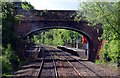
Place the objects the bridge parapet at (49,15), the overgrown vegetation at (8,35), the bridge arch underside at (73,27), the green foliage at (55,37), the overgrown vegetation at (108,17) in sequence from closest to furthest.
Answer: the overgrown vegetation at (8,35) < the overgrown vegetation at (108,17) < the bridge parapet at (49,15) < the bridge arch underside at (73,27) < the green foliage at (55,37)

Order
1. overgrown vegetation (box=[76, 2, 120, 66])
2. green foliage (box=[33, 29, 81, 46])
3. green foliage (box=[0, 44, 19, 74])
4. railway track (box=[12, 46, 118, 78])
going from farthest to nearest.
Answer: green foliage (box=[33, 29, 81, 46]), overgrown vegetation (box=[76, 2, 120, 66]), green foliage (box=[0, 44, 19, 74]), railway track (box=[12, 46, 118, 78])

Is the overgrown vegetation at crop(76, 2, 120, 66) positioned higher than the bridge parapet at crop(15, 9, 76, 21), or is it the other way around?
the bridge parapet at crop(15, 9, 76, 21)

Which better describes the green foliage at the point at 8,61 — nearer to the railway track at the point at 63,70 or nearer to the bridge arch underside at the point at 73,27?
the railway track at the point at 63,70

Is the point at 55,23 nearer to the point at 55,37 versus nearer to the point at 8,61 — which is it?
the point at 8,61

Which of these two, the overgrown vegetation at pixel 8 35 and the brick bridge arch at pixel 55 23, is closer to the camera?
the overgrown vegetation at pixel 8 35

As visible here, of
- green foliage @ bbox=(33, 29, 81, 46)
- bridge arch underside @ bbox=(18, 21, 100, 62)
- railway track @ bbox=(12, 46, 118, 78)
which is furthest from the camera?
green foliage @ bbox=(33, 29, 81, 46)

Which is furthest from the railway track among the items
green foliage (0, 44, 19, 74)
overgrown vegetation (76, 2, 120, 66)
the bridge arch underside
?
the bridge arch underside

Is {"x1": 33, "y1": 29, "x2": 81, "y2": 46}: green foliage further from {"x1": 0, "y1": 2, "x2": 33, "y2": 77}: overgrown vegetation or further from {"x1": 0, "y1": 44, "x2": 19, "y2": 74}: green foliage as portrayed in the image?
{"x1": 0, "y1": 44, "x2": 19, "y2": 74}: green foliage

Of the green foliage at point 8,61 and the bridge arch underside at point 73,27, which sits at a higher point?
the bridge arch underside at point 73,27

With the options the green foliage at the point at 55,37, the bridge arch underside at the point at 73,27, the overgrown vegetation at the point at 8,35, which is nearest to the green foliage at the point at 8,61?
the overgrown vegetation at the point at 8,35

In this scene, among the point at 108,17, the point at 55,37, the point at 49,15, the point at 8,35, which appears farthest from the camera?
the point at 55,37

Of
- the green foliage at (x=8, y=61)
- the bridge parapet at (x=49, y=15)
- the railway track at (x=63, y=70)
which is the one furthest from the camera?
the bridge parapet at (x=49, y=15)

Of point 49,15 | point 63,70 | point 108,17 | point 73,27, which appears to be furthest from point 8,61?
point 73,27

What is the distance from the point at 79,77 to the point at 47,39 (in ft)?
370
